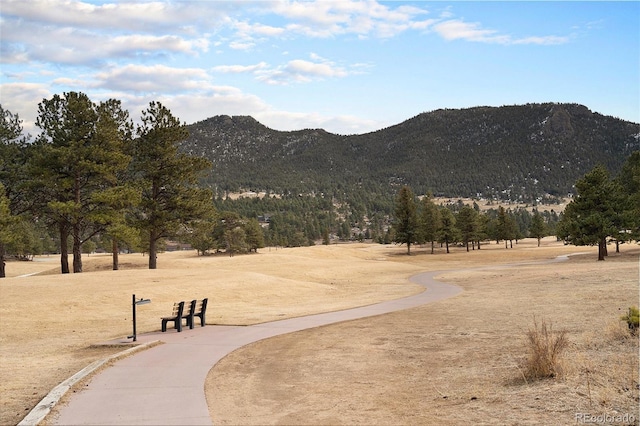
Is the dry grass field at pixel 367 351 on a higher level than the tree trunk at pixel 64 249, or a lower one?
lower

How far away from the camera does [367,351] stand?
14.3 metres

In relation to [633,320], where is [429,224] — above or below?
above

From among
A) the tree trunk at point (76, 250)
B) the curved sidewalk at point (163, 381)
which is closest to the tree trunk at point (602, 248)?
the curved sidewalk at point (163, 381)

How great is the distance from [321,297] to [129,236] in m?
16.0

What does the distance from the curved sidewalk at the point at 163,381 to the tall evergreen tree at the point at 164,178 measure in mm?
25343

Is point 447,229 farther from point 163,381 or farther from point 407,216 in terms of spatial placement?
point 163,381

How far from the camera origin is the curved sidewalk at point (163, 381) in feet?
28.3

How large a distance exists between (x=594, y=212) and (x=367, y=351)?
45.8m

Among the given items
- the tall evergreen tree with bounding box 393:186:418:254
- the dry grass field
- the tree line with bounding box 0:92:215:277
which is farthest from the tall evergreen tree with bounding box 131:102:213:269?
the tall evergreen tree with bounding box 393:186:418:254

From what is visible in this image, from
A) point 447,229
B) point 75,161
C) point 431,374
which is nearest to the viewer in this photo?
point 431,374

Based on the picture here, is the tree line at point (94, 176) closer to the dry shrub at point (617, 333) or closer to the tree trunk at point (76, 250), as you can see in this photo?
the tree trunk at point (76, 250)

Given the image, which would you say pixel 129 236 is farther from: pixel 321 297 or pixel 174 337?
pixel 174 337

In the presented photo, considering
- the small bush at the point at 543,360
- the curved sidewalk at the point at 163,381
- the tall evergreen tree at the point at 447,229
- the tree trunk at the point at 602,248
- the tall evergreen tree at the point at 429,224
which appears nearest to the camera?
the curved sidewalk at the point at 163,381

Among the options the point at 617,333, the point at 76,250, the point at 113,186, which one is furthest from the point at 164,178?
the point at 617,333
